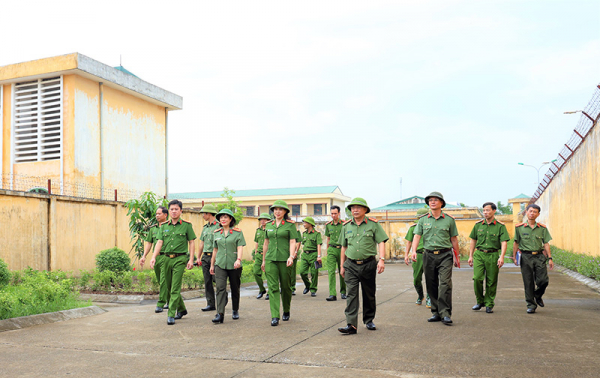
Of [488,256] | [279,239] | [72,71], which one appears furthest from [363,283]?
[72,71]

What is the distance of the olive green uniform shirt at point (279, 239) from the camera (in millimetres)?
8766

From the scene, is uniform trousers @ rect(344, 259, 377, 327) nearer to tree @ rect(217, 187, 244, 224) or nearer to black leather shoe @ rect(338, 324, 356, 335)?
black leather shoe @ rect(338, 324, 356, 335)

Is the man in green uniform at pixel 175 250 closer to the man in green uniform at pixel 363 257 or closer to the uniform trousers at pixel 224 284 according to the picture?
the uniform trousers at pixel 224 284

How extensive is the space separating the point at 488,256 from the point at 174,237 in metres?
5.44

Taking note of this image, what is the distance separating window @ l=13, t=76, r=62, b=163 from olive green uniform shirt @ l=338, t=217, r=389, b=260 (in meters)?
18.6

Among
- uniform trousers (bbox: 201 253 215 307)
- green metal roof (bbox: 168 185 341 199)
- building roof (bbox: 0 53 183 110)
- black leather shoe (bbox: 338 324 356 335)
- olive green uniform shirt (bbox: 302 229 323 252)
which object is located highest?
building roof (bbox: 0 53 183 110)

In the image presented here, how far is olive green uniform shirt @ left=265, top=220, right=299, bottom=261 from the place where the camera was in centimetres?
877

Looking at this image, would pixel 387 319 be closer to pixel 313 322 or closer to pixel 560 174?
pixel 313 322

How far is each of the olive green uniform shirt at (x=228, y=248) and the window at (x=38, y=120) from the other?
1655cm

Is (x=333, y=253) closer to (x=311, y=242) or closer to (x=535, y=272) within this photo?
(x=311, y=242)

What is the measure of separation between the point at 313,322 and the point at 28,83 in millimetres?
20502

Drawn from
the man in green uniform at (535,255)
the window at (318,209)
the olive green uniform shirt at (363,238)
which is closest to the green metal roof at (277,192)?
the window at (318,209)

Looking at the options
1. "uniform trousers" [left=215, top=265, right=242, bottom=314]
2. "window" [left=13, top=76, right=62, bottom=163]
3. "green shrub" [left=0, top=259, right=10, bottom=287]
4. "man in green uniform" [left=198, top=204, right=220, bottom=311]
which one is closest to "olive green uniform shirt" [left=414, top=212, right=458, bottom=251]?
"uniform trousers" [left=215, top=265, right=242, bottom=314]

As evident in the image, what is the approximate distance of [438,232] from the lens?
845 cm
